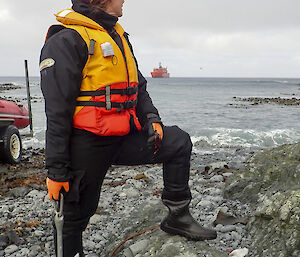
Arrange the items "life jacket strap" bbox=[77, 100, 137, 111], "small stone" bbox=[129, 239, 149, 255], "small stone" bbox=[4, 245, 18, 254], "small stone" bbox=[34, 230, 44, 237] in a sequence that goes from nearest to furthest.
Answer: "life jacket strap" bbox=[77, 100, 137, 111], "small stone" bbox=[129, 239, 149, 255], "small stone" bbox=[4, 245, 18, 254], "small stone" bbox=[34, 230, 44, 237]

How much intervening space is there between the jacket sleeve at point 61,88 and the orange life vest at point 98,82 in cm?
7

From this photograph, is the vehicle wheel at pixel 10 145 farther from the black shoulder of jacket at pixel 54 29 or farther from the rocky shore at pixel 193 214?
the black shoulder of jacket at pixel 54 29

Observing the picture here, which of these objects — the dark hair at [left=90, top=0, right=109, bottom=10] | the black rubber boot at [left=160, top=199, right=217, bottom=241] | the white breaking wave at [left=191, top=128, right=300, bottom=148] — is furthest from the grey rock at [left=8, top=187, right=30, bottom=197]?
the white breaking wave at [left=191, top=128, right=300, bottom=148]

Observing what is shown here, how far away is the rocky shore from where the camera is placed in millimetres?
3338

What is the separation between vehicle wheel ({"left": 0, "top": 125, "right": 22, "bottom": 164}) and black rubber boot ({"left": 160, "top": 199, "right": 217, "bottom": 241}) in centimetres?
720

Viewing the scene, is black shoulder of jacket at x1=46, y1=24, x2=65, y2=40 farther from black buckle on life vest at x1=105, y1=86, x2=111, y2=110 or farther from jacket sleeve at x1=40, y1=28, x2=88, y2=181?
black buckle on life vest at x1=105, y1=86, x2=111, y2=110

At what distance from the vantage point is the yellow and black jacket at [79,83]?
8.34 feet

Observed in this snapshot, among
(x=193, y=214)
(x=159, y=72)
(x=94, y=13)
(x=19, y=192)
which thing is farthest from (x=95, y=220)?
(x=159, y=72)

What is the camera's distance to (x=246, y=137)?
1706 centimetres

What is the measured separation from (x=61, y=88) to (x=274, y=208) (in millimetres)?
2669

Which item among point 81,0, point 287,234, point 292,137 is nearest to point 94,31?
point 81,0

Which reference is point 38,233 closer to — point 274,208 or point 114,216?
point 114,216

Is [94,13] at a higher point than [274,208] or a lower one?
higher

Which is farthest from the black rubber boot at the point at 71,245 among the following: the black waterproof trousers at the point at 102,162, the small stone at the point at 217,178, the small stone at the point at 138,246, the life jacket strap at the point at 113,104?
the small stone at the point at 217,178
